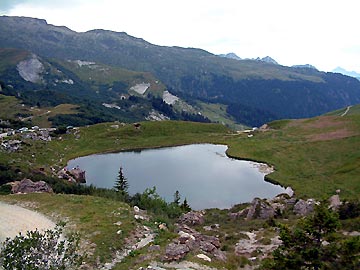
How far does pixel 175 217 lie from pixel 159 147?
7567 centimetres

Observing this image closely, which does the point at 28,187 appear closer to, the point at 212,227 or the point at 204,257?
the point at 212,227

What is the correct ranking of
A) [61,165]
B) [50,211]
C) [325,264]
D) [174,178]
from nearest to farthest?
[325,264] → [50,211] → [174,178] → [61,165]

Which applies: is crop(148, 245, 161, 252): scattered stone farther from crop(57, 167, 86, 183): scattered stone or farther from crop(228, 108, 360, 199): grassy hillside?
crop(57, 167, 86, 183): scattered stone

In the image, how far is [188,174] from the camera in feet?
282

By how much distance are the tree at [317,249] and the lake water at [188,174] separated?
145 ft

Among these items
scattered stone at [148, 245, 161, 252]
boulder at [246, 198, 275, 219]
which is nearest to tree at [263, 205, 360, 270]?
scattered stone at [148, 245, 161, 252]

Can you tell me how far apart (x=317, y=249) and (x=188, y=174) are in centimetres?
6601

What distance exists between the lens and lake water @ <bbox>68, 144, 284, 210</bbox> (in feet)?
235

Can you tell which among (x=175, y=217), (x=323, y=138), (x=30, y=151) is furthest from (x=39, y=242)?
(x=323, y=138)

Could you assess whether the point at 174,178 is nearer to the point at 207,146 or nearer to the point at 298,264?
the point at 207,146

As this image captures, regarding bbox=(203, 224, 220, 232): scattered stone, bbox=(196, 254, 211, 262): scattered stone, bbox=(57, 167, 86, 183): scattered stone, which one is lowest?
bbox=(57, 167, 86, 183): scattered stone

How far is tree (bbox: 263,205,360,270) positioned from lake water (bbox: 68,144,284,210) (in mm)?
44328

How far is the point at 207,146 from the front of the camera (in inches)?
4835

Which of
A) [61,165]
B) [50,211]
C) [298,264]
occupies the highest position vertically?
[298,264]
